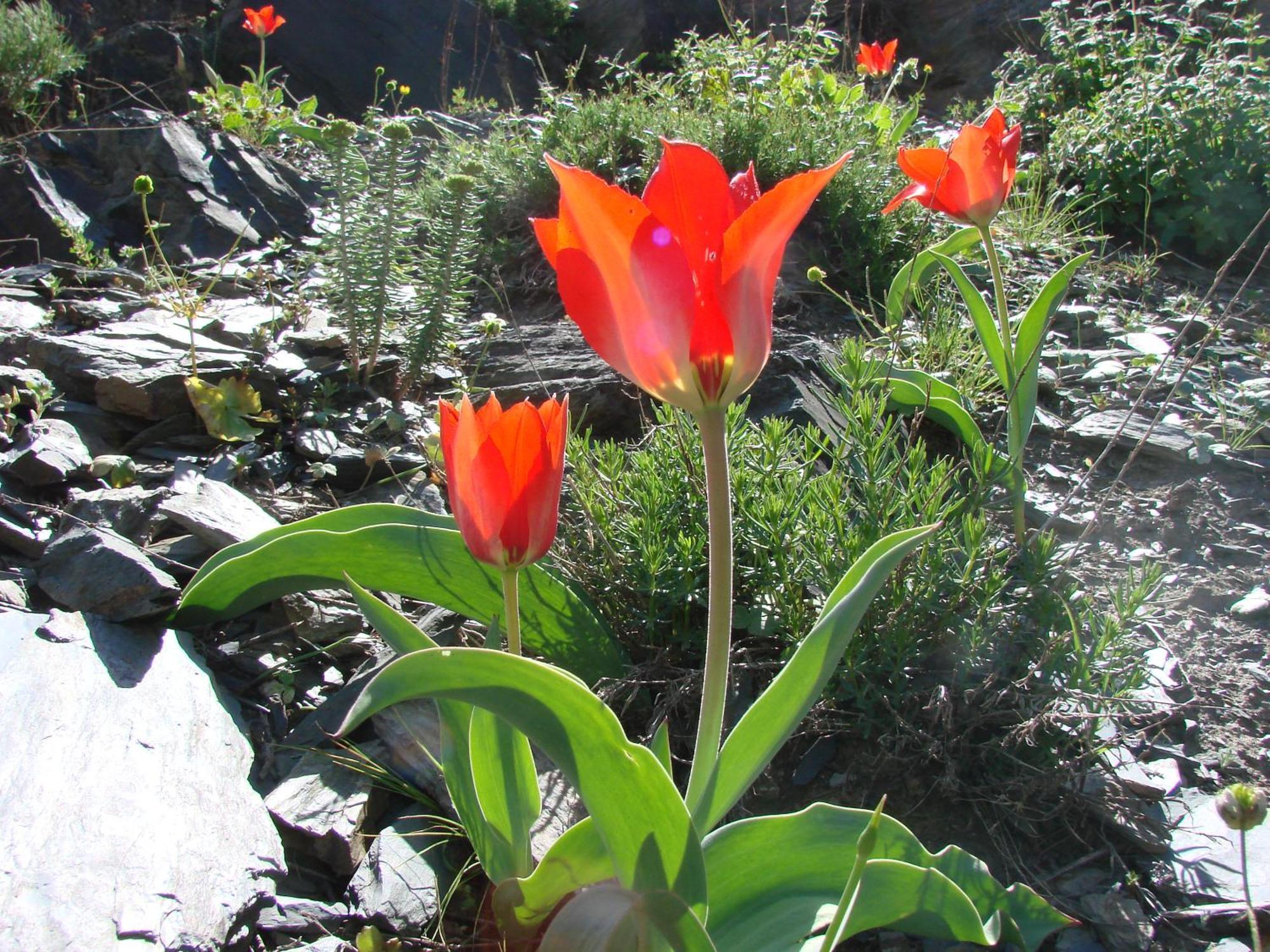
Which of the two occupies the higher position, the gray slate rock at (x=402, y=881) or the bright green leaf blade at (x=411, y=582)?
the bright green leaf blade at (x=411, y=582)

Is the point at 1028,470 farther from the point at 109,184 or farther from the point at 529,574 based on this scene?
the point at 109,184

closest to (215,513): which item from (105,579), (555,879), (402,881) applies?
(105,579)

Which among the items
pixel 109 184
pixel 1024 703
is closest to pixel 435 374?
pixel 1024 703

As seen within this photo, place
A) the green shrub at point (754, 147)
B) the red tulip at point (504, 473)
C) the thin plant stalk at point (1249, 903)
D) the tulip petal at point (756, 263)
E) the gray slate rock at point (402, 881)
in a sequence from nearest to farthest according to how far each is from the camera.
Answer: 1. the thin plant stalk at point (1249, 903)
2. the tulip petal at point (756, 263)
3. the red tulip at point (504, 473)
4. the gray slate rock at point (402, 881)
5. the green shrub at point (754, 147)

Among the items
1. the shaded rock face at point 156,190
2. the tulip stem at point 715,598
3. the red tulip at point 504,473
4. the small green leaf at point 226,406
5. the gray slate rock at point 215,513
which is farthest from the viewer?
the shaded rock face at point 156,190

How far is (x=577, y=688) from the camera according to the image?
0.95m

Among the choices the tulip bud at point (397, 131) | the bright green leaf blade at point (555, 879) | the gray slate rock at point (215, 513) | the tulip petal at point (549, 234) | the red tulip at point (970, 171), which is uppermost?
the tulip bud at point (397, 131)

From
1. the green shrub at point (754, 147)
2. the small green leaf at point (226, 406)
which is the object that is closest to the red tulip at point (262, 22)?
the green shrub at point (754, 147)

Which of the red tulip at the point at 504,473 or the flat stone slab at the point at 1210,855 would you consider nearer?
the red tulip at the point at 504,473

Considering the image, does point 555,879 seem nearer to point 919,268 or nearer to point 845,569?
point 845,569

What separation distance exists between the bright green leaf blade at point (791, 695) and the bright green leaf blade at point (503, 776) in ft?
0.74

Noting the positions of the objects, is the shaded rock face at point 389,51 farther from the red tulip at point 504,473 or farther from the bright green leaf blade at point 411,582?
the red tulip at point 504,473

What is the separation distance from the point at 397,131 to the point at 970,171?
156 cm

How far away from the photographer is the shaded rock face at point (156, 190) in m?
3.92
